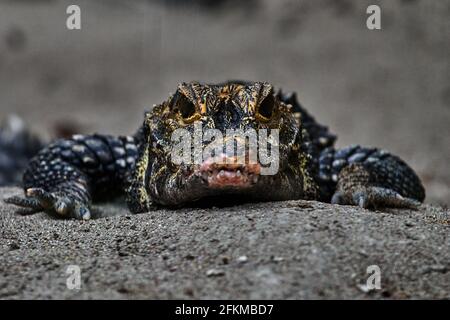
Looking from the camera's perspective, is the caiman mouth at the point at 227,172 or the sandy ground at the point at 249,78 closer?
the sandy ground at the point at 249,78

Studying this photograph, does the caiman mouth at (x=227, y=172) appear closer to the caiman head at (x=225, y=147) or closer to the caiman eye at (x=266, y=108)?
the caiman head at (x=225, y=147)

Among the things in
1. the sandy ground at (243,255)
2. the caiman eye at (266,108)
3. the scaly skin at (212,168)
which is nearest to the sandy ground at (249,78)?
the sandy ground at (243,255)

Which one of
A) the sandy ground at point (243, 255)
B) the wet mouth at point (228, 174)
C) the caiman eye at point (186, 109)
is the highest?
the caiman eye at point (186, 109)

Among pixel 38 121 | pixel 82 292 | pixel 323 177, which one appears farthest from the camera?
pixel 38 121

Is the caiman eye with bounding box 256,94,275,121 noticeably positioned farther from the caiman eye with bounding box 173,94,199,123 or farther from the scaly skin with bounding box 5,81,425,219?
the caiman eye with bounding box 173,94,199,123

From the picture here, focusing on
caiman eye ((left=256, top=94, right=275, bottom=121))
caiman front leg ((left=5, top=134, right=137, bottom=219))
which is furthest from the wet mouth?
caiman front leg ((left=5, top=134, right=137, bottom=219))

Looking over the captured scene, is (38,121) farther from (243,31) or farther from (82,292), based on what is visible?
(82,292)
